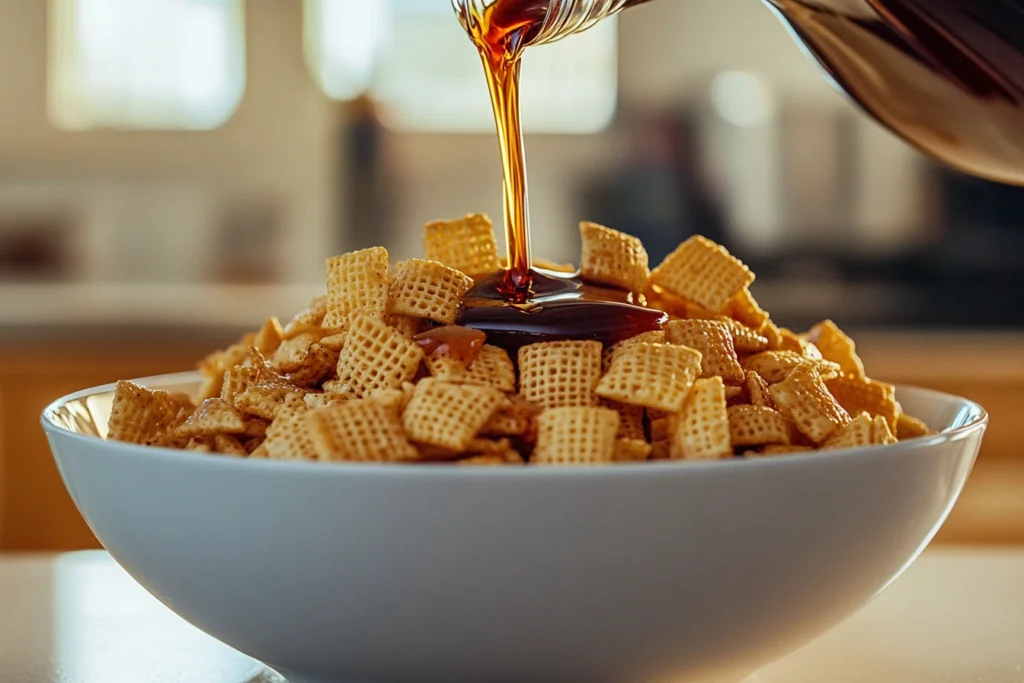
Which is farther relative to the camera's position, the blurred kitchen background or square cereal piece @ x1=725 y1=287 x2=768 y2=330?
the blurred kitchen background

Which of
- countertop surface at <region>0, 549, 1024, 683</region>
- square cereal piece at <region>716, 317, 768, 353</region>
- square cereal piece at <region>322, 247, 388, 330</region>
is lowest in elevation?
countertop surface at <region>0, 549, 1024, 683</region>

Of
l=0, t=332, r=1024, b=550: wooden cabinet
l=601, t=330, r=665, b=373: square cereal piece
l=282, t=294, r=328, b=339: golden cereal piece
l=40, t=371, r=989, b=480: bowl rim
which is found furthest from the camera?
l=0, t=332, r=1024, b=550: wooden cabinet

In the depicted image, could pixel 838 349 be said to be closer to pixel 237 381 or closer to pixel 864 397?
pixel 864 397

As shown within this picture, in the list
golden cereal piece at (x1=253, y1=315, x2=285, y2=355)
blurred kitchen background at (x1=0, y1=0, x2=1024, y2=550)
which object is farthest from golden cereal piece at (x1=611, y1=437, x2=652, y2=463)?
blurred kitchen background at (x1=0, y1=0, x2=1024, y2=550)

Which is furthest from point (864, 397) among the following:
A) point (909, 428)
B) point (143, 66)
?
point (143, 66)

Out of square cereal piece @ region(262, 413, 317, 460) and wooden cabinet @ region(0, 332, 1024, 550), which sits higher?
square cereal piece @ region(262, 413, 317, 460)

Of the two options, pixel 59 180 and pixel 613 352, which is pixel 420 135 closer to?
pixel 59 180

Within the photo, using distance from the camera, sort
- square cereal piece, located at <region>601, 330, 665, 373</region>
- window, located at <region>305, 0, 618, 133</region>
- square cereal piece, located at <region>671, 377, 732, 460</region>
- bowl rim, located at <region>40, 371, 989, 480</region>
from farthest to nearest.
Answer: window, located at <region>305, 0, 618, 133</region>
square cereal piece, located at <region>601, 330, 665, 373</region>
square cereal piece, located at <region>671, 377, 732, 460</region>
bowl rim, located at <region>40, 371, 989, 480</region>

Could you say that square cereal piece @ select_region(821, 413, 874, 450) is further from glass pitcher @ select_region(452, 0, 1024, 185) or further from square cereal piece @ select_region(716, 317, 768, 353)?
glass pitcher @ select_region(452, 0, 1024, 185)
